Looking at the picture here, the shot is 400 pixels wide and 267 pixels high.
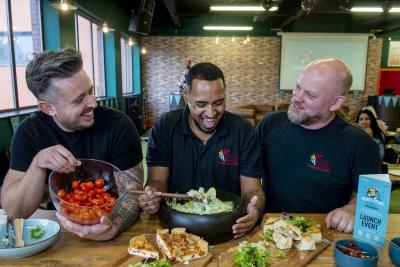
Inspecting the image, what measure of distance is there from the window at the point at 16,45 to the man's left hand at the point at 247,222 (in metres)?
3.90

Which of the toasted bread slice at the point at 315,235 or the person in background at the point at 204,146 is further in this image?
the person in background at the point at 204,146

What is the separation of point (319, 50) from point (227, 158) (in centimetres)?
1003

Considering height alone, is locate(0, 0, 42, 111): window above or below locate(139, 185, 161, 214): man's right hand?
above

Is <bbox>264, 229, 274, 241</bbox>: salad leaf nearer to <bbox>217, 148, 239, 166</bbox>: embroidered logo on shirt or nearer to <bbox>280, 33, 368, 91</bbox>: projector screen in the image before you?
<bbox>217, 148, 239, 166</bbox>: embroidered logo on shirt

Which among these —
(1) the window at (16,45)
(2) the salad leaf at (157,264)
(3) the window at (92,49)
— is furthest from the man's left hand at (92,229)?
(3) the window at (92,49)

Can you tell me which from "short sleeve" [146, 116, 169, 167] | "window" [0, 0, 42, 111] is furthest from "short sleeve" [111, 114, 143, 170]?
"window" [0, 0, 42, 111]

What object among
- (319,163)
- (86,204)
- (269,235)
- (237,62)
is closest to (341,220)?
(269,235)

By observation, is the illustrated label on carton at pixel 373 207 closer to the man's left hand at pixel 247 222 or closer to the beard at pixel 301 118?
the man's left hand at pixel 247 222

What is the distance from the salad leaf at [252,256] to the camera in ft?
3.76

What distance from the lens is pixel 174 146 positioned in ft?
6.34

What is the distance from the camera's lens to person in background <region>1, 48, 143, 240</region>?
137cm

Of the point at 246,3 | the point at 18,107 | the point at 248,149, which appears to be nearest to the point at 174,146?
the point at 248,149

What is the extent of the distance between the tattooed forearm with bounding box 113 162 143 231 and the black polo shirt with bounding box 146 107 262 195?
0.21 metres

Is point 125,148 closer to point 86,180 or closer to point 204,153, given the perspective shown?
point 86,180
